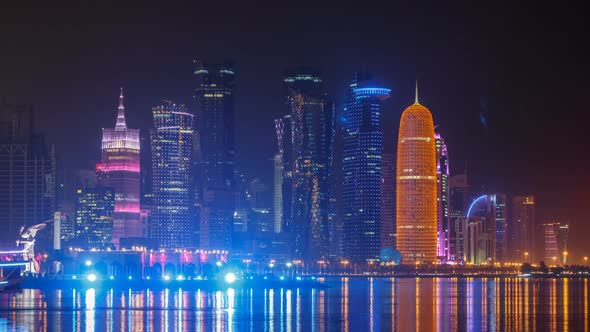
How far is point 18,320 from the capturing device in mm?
101500

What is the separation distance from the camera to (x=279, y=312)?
4579 inches

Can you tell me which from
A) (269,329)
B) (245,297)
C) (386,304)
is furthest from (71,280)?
(269,329)

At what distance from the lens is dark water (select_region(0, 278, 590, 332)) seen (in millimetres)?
97688

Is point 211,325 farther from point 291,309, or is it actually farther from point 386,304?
point 386,304

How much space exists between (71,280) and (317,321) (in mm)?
97087

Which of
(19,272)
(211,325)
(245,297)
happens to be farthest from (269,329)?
(19,272)

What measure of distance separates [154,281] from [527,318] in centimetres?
9252

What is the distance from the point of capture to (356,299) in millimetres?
150500

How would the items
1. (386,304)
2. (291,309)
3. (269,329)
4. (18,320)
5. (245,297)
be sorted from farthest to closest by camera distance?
(245,297)
(386,304)
(291,309)
(18,320)
(269,329)

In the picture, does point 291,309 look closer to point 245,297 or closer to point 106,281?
point 245,297

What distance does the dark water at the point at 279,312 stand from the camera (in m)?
97.7

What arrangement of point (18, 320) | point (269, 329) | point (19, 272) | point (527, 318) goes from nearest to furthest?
point (269, 329) → point (18, 320) → point (527, 318) → point (19, 272)

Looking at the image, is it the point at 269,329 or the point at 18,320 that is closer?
the point at 269,329

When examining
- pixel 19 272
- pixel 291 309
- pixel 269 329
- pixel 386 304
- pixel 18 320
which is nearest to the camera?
pixel 269 329
